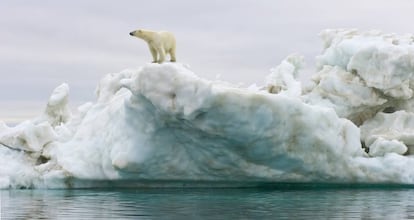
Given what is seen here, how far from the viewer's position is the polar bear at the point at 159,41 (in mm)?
22312

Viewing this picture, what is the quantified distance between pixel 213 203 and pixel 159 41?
6489 mm

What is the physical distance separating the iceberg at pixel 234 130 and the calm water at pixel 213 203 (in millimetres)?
563

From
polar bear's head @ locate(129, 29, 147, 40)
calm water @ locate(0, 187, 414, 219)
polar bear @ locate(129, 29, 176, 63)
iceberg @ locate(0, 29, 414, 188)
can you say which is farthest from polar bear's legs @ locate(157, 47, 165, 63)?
calm water @ locate(0, 187, 414, 219)

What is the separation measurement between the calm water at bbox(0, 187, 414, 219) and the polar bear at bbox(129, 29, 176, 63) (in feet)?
12.3

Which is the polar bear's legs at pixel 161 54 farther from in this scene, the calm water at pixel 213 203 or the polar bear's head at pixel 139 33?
the calm water at pixel 213 203

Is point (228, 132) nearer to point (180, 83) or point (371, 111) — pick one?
point (180, 83)

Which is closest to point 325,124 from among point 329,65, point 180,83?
point 180,83

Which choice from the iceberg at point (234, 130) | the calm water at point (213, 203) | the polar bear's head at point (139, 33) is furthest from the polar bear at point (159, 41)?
the calm water at point (213, 203)

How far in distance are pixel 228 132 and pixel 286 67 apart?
26.3 ft

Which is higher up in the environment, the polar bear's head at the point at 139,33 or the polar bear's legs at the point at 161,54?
the polar bear's head at the point at 139,33

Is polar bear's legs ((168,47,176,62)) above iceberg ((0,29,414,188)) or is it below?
above

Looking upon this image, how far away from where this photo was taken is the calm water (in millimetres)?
15047

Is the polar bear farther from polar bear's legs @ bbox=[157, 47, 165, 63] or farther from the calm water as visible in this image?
the calm water

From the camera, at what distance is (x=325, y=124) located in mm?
20469
